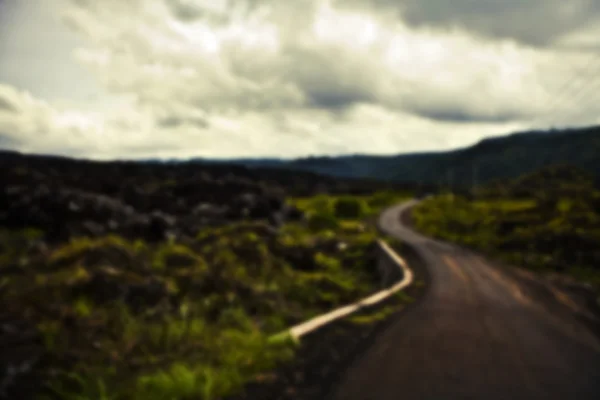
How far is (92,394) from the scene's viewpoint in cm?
593

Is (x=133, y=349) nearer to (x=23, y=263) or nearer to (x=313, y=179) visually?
(x=23, y=263)

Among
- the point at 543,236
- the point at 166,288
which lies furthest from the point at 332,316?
the point at 543,236

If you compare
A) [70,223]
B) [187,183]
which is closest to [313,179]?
[187,183]

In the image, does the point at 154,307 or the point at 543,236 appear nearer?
the point at 154,307

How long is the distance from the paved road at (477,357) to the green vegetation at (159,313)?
1786mm

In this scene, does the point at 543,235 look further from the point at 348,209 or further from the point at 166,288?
the point at 348,209

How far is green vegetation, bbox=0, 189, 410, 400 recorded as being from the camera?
6.31 metres

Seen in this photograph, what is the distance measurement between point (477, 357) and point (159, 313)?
719 centimetres

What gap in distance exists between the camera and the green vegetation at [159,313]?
631 centimetres

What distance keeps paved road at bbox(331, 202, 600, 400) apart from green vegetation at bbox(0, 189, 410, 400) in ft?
5.86

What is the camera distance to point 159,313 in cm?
1078

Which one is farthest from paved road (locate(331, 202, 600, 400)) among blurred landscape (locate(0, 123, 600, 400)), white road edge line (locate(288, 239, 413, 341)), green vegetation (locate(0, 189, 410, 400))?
green vegetation (locate(0, 189, 410, 400))

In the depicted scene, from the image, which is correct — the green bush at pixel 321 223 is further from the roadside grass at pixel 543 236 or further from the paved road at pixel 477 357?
the paved road at pixel 477 357

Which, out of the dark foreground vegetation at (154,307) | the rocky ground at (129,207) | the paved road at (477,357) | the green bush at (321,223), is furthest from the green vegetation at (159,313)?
the green bush at (321,223)
